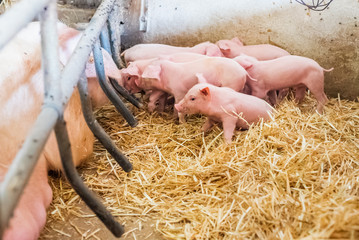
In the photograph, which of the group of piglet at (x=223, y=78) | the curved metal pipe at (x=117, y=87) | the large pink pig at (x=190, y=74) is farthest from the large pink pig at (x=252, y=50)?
the curved metal pipe at (x=117, y=87)

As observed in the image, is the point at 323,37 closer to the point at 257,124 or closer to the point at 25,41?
the point at 257,124

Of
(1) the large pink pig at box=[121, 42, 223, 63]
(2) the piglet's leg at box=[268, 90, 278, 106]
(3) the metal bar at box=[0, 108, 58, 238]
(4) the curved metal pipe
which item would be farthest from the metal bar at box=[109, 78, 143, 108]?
(3) the metal bar at box=[0, 108, 58, 238]

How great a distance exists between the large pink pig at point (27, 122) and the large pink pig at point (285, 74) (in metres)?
1.21

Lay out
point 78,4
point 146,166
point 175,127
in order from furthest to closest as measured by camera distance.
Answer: point 78,4 → point 175,127 → point 146,166

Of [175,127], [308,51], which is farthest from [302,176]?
[308,51]

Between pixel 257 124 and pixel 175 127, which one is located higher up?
pixel 257 124

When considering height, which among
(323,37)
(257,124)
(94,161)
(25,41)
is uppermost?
(25,41)

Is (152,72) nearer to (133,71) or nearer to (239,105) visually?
(133,71)

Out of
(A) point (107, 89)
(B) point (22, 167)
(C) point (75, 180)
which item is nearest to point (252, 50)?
(A) point (107, 89)

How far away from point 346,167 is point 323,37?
1.39 metres

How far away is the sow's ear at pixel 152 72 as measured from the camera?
2.78m

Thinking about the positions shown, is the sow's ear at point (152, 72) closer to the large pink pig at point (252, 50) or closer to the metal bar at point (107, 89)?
the metal bar at point (107, 89)

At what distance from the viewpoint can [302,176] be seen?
1922mm

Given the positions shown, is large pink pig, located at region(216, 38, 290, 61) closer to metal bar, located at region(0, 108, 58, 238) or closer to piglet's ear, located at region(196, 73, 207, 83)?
piglet's ear, located at region(196, 73, 207, 83)
